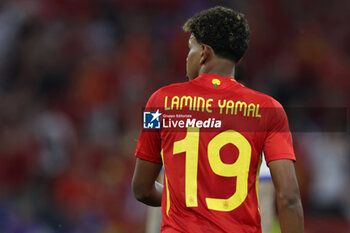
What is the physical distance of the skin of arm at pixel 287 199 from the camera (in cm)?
246

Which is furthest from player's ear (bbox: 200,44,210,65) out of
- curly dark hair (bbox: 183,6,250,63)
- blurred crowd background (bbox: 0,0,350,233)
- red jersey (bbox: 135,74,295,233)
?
blurred crowd background (bbox: 0,0,350,233)

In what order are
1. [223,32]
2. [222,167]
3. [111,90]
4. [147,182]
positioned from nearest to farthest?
[222,167] < [223,32] < [147,182] < [111,90]

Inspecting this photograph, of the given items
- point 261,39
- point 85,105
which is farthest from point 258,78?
point 85,105

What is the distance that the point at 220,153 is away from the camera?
2471 millimetres

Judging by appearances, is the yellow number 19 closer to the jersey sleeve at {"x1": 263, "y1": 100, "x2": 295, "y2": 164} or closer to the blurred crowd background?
the jersey sleeve at {"x1": 263, "y1": 100, "x2": 295, "y2": 164}

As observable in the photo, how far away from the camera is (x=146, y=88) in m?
7.85

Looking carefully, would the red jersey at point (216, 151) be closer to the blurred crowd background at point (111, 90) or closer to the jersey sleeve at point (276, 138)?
the jersey sleeve at point (276, 138)

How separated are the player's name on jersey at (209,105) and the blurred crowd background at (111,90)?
14.5 ft

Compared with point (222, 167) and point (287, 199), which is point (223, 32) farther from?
point (287, 199)

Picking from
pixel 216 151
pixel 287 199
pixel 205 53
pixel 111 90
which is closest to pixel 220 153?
pixel 216 151

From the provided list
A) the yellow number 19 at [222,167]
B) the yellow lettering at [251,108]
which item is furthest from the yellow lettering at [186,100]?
the yellow lettering at [251,108]

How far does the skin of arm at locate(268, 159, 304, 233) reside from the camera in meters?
2.46

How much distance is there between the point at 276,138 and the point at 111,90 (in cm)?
550

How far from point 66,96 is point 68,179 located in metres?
1.12
